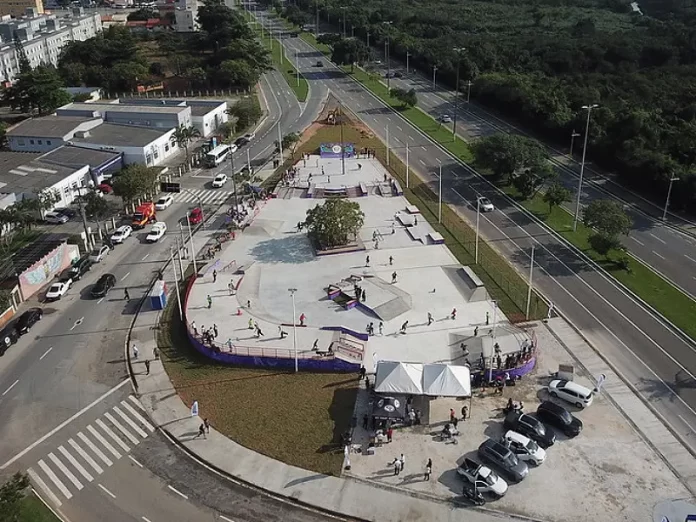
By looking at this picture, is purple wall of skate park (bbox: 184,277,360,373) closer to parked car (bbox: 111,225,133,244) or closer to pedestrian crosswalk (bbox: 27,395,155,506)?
pedestrian crosswalk (bbox: 27,395,155,506)

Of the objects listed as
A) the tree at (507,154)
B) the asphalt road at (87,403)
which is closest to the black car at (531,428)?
the asphalt road at (87,403)

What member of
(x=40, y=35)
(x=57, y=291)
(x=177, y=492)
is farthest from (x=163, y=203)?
(x=40, y=35)

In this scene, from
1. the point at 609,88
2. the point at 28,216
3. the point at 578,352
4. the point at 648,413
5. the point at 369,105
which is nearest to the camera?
the point at 648,413

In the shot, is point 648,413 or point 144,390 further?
point 144,390

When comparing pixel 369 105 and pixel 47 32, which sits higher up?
pixel 47 32

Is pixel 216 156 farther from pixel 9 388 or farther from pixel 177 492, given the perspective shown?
pixel 177 492

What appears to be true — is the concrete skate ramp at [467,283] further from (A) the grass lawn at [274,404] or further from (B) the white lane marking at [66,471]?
(B) the white lane marking at [66,471]

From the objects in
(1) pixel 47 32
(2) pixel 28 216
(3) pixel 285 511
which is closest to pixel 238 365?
(3) pixel 285 511

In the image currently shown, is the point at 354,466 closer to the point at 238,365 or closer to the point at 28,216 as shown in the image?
the point at 238,365

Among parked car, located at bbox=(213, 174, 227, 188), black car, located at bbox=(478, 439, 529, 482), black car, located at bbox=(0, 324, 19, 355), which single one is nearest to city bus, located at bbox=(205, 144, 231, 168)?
parked car, located at bbox=(213, 174, 227, 188)
